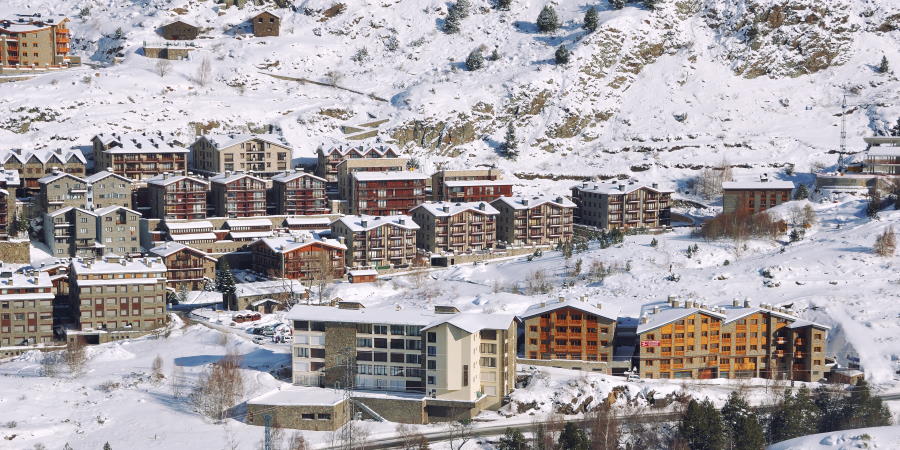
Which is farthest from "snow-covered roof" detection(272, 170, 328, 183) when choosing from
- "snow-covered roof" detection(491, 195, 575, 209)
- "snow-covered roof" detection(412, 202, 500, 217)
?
"snow-covered roof" detection(491, 195, 575, 209)

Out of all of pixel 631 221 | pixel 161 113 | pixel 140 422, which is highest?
pixel 161 113

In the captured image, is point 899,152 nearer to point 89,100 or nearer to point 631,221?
point 631,221

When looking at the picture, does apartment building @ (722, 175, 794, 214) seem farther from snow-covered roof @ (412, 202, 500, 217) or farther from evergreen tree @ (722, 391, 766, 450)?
evergreen tree @ (722, 391, 766, 450)

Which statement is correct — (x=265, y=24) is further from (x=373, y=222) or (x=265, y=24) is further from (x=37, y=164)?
(x=373, y=222)

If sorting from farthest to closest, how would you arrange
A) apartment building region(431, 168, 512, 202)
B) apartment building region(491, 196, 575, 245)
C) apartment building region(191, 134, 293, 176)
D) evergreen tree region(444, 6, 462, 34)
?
evergreen tree region(444, 6, 462, 34), apartment building region(431, 168, 512, 202), apartment building region(191, 134, 293, 176), apartment building region(491, 196, 575, 245)

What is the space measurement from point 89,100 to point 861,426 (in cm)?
7040

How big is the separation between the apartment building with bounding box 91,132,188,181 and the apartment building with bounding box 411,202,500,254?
18690 millimetres

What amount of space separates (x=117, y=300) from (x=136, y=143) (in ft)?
90.6

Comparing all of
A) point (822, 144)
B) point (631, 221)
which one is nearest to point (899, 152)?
point (822, 144)

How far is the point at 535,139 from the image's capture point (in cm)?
11456

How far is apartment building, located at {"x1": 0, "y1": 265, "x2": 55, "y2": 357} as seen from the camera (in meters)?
74.3

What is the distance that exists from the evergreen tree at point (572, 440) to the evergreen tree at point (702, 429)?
4.53 meters

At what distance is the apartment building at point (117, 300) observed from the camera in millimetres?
76062

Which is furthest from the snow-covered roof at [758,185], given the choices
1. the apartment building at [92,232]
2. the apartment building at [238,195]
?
the apartment building at [92,232]
